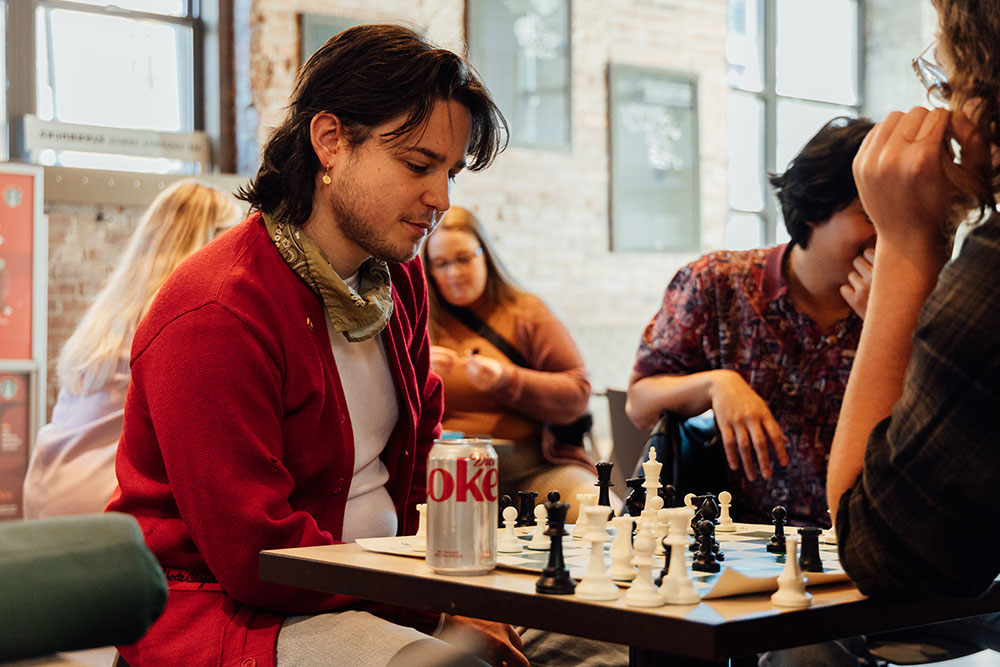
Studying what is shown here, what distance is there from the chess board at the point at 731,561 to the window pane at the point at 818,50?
8.00 metres

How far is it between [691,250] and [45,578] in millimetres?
7787

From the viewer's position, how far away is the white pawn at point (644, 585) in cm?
111

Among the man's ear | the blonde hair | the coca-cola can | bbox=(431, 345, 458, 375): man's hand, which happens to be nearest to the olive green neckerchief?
the man's ear

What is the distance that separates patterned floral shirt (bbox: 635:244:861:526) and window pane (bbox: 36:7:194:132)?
4.22 meters

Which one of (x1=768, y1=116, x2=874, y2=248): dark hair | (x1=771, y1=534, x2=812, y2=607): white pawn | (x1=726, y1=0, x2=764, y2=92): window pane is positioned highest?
(x1=726, y1=0, x2=764, y2=92): window pane

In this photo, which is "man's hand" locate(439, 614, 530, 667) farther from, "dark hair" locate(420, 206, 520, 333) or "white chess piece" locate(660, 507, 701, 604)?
"dark hair" locate(420, 206, 520, 333)

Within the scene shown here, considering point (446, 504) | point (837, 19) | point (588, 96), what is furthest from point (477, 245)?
point (837, 19)

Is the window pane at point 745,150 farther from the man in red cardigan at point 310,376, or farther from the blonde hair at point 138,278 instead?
the man in red cardigan at point 310,376

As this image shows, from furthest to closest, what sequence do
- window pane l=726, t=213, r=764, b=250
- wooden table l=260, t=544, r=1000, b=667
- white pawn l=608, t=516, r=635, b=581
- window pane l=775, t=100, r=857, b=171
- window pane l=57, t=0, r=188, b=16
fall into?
window pane l=775, t=100, r=857, b=171
window pane l=726, t=213, r=764, b=250
window pane l=57, t=0, r=188, b=16
white pawn l=608, t=516, r=635, b=581
wooden table l=260, t=544, r=1000, b=667

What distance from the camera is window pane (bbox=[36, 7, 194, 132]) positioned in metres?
5.84

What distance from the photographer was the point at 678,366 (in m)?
2.70

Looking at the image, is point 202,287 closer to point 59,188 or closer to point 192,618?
point 192,618

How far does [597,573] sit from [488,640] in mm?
651

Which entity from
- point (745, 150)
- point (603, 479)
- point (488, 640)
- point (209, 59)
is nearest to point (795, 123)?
point (745, 150)
